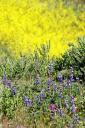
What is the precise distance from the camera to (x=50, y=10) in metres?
15.5

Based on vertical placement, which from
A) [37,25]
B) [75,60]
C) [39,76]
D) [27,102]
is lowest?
[37,25]

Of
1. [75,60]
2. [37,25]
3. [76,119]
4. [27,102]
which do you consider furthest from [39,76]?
[37,25]

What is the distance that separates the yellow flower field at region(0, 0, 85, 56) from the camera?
513 inches

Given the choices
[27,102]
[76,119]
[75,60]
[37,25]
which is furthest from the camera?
[37,25]

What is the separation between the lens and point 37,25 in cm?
1424

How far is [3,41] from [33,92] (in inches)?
232

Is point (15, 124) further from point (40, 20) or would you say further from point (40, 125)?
point (40, 20)

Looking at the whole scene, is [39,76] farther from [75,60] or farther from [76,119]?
[76,119]

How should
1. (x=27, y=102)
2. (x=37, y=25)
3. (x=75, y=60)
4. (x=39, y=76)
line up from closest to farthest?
(x=27, y=102), (x=39, y=76), (x=75, y=60), (x=37, y=25)

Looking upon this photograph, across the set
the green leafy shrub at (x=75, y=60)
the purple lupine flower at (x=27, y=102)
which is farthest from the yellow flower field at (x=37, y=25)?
the purple lupine flower at (x=27, y=102)

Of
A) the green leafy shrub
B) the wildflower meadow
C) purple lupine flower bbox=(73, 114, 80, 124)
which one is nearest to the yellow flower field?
the wildflower meadow

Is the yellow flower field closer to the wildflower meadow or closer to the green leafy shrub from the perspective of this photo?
the wildflower meadow

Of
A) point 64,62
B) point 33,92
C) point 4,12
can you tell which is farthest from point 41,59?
point 4,12

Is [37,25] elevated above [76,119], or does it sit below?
below
